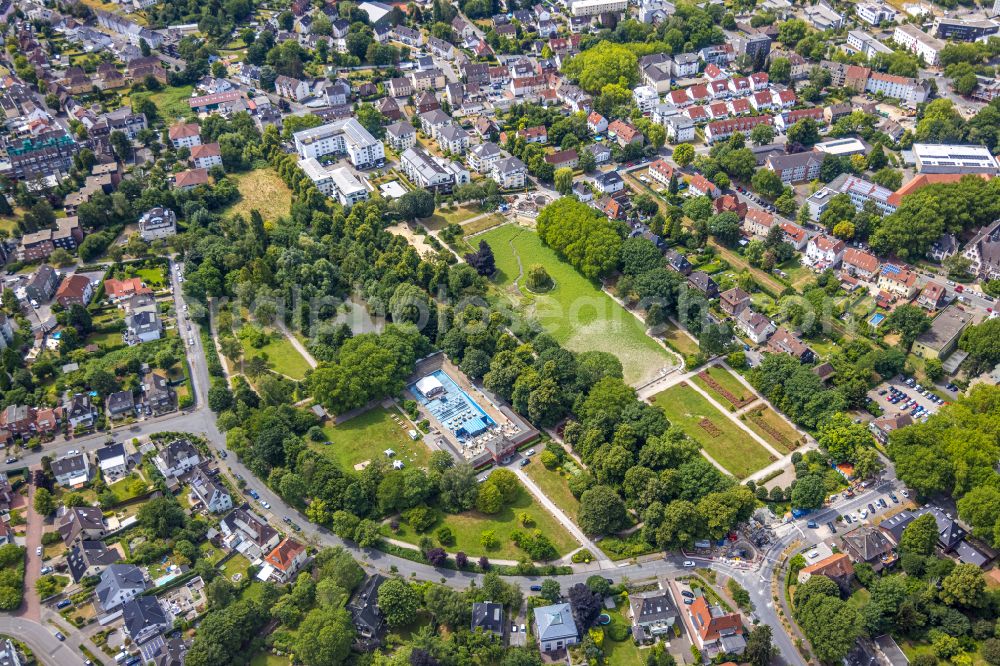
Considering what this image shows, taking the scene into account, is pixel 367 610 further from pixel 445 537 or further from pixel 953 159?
pixel 953 159

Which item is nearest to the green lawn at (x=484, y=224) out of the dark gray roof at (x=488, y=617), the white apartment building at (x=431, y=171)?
the white apartment building at (x=431, y=171)

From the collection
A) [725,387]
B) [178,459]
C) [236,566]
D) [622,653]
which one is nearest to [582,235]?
[725,387]

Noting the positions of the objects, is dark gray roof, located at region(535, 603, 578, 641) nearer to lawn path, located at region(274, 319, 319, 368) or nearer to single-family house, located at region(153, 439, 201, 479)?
single-family house, located at region(153, 439, 201, 479)

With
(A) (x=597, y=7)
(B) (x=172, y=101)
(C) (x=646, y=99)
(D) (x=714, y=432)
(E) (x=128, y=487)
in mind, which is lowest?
(D) (x=714, y=432)

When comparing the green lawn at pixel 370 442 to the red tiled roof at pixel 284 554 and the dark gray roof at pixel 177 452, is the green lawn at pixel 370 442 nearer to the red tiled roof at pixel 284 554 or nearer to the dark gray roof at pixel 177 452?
the red tiled roof at pixel 284 554

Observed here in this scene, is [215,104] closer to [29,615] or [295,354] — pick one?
[295,354]

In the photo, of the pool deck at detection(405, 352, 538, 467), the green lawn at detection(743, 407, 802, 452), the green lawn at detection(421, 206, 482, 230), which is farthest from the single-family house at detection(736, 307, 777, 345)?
the green lawn at detection(421, 206, 482, 230)

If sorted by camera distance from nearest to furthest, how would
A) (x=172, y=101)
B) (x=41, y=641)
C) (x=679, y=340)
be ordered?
(x=41, y=641), (x=679, y=340), (x=172, y=101)
